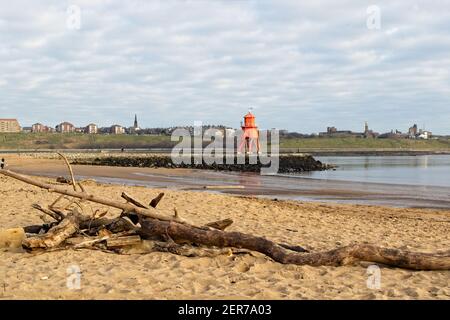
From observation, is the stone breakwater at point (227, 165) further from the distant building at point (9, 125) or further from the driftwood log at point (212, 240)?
the distant building at point (9, 125)

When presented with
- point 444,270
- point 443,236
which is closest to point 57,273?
point 444,270

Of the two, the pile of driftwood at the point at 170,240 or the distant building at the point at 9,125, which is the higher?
the distant building at the point at 9,125

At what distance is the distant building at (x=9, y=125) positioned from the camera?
513 feet

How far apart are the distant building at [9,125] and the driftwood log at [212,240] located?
6249 inches

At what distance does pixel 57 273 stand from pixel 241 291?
2692 millimetres

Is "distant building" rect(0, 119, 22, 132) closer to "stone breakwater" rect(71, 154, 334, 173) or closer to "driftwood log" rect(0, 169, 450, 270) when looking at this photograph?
"stone breakwater" rect(71, 154, 334, 173)

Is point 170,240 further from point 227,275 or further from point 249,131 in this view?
point 249,131

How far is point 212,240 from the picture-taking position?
846 cm

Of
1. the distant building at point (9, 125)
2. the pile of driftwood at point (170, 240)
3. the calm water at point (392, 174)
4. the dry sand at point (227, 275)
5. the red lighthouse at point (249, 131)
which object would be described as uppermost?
the distant building at point (9, 125)

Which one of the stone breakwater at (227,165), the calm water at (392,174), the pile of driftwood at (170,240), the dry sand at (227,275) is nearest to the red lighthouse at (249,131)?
the stone breakwater at (227,165)

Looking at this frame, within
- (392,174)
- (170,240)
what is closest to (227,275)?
(170,240)
